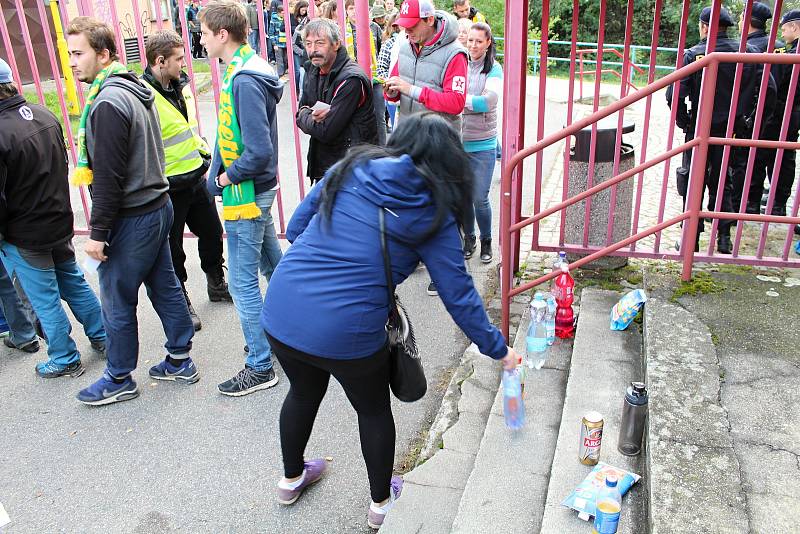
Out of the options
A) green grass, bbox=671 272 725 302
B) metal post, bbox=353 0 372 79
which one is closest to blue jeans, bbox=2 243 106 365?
metal post, bbox=353 0 372 79

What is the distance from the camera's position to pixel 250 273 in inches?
145

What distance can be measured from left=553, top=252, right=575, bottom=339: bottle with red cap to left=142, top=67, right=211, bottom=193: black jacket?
7.46ft

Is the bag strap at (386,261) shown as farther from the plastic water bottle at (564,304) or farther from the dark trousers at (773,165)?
the dark trousers at (773,165)

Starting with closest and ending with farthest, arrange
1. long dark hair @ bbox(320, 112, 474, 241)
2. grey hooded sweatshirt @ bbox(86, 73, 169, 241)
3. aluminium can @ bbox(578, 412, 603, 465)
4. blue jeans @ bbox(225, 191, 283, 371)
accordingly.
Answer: long dark hair @ bbox(320, 112, 474, 241) → aluminium can @ bbox(578, 412, 603, 465) → grey hooded sweatshirt @ bbox(86, 73, 169, 241) → blue jeans @ bbox(225, 191, 283, 371)

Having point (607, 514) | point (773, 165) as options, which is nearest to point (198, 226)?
point (607, 514)

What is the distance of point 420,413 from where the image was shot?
3531mm

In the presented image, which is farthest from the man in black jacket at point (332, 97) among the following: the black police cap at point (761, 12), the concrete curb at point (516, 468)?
the black police cap at point (761, 12)

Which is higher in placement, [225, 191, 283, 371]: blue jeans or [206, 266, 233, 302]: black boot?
[225, 191, 283, 371]: blue jeans

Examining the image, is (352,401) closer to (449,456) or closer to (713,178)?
(449,456)

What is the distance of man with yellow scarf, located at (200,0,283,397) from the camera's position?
11.0ft

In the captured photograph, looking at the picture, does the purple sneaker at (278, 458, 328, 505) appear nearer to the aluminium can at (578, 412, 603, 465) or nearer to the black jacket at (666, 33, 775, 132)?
the aluminium can at (578, 412, 603, 465)

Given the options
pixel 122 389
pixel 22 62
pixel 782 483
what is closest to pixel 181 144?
pixel 122 389

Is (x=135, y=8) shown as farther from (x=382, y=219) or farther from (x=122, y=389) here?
(x=382, y=219)

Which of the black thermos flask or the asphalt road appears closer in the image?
the black thermos flask
